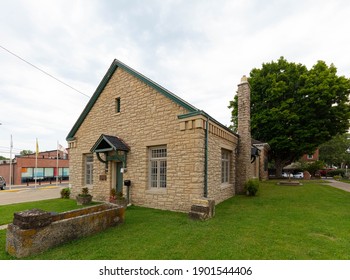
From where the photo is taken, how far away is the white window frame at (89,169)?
1238 cm

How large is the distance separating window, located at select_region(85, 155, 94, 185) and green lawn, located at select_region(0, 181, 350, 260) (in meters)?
6.06

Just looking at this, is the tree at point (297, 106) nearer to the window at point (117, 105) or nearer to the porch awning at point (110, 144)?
the window at point (117, 105)

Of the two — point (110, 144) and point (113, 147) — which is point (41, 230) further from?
point (110, 144)

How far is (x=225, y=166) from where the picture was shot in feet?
38.5

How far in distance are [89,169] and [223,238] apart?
10.2 metres

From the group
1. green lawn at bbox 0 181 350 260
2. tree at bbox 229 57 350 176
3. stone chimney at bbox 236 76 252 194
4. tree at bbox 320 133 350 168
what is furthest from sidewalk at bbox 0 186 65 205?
tree at bbox 320 133 350 168

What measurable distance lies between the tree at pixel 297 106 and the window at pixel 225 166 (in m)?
13.6

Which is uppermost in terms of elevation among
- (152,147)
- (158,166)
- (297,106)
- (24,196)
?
(297,106)

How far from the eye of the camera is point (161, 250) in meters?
4.48

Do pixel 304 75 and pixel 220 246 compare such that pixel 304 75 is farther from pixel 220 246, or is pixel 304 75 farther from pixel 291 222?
pixel 220 246

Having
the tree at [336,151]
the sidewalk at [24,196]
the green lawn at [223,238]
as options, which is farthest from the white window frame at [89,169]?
the tree at [336,151]

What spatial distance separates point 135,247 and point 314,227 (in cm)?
547

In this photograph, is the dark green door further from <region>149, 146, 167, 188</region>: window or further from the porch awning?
<region>149, 146, 167, 188</region>: window

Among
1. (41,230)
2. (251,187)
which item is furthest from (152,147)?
(251,187)
